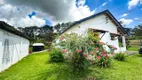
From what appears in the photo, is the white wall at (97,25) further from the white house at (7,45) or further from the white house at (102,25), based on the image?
the white house at (7,45)

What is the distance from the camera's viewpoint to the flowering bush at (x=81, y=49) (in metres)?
6.50

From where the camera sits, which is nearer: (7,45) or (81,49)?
(81,49)

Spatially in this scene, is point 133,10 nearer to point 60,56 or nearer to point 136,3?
point 136,3

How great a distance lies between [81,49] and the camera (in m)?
6.41

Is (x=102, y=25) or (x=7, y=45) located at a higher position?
(x=102, y=25)

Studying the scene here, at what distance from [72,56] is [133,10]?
13.5 meters

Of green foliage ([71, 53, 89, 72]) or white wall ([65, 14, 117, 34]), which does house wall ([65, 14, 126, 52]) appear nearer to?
white wall ([65, 14, 117, 34])

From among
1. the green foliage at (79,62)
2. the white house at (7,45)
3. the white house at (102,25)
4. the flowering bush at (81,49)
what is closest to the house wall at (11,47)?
the white house at (7,45)

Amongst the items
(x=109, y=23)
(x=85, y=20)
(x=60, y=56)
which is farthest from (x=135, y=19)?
(x=60, y=56)

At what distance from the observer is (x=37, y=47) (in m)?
32.5

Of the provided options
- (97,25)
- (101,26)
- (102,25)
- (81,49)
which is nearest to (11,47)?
(81,49)

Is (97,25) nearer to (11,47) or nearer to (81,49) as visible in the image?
(81,49)

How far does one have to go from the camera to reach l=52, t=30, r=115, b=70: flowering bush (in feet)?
21.3

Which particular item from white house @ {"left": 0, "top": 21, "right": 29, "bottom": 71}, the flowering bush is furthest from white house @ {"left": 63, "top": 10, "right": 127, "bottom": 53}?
white house @ {"left": 0, "top": 21, "right": 29, "bottom": 71}
